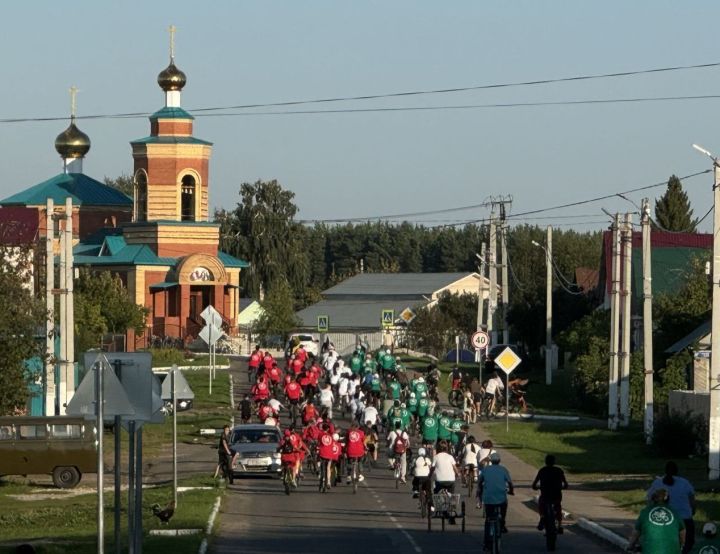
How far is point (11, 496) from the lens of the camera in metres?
37.3

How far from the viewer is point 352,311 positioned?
452 feet

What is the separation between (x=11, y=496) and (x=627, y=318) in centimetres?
2040

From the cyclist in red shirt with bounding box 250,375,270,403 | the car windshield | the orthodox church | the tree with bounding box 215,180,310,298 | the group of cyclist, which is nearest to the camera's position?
the group of cyclist

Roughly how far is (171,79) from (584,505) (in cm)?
7231

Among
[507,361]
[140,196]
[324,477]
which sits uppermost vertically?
[140,196]

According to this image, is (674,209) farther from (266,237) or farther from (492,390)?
(492,390)

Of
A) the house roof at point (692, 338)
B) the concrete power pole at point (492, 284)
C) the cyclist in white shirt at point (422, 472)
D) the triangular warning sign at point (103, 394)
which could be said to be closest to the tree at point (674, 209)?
the concrete power pole at point (492, 284)

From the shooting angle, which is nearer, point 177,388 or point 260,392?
point 177,388

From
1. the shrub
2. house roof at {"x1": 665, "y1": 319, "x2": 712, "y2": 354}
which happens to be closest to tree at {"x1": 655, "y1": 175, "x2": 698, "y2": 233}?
house roof at {"x1": 665, "y1": 319, "x2": 712, "y2": 354}

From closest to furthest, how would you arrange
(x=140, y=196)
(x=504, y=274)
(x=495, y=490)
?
(x=495, y=490) < (x=504, y=274) < (x=140, y=196)

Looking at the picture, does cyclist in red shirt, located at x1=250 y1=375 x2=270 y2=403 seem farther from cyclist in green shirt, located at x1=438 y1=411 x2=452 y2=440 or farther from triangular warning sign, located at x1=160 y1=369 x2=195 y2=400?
triangular warning sign, located at x1=160 y1=369 x2=195 y2=400

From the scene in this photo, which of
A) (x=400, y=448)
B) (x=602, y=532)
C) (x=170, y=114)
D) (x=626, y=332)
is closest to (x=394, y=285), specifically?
(x=170, y=114)

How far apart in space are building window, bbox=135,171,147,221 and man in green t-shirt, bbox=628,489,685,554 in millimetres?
83337

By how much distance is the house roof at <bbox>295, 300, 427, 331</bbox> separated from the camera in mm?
131000
